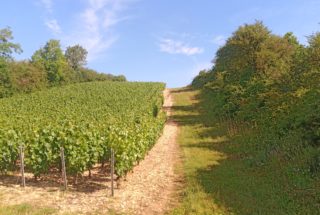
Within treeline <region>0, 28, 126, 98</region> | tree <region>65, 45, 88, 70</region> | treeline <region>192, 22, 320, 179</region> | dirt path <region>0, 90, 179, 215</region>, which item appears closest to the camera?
dirt path <region>0, 90, 179, 215</region>

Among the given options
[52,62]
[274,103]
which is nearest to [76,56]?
[52,62]

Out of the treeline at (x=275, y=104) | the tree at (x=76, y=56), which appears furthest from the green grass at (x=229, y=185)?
the tree at (x=76, y=56)

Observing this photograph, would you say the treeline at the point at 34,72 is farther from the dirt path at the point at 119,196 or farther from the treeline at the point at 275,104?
the dirt path at the point at 119,196

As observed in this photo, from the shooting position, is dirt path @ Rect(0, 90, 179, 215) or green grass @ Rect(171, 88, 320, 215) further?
dirt path @ Rect(0, 90, 179, 215)

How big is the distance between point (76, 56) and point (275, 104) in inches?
4193

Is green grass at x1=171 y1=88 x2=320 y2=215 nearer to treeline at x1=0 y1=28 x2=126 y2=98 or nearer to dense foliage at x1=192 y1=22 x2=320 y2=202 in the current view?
dense foliage at x1=192 y1=22 x2=320 y2=202

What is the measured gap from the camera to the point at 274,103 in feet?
79.8

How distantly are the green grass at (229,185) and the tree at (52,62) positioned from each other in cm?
6467

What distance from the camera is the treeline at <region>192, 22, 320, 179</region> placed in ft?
56.9

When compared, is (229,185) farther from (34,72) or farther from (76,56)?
(76,56)

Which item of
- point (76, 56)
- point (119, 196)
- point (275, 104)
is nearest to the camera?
point (119, 196)

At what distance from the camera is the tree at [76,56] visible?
4850 inches

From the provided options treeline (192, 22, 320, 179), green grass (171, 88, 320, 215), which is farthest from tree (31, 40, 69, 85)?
green grass (171, 88, 320, 215)

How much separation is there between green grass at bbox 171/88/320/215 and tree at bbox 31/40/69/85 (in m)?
64.7
